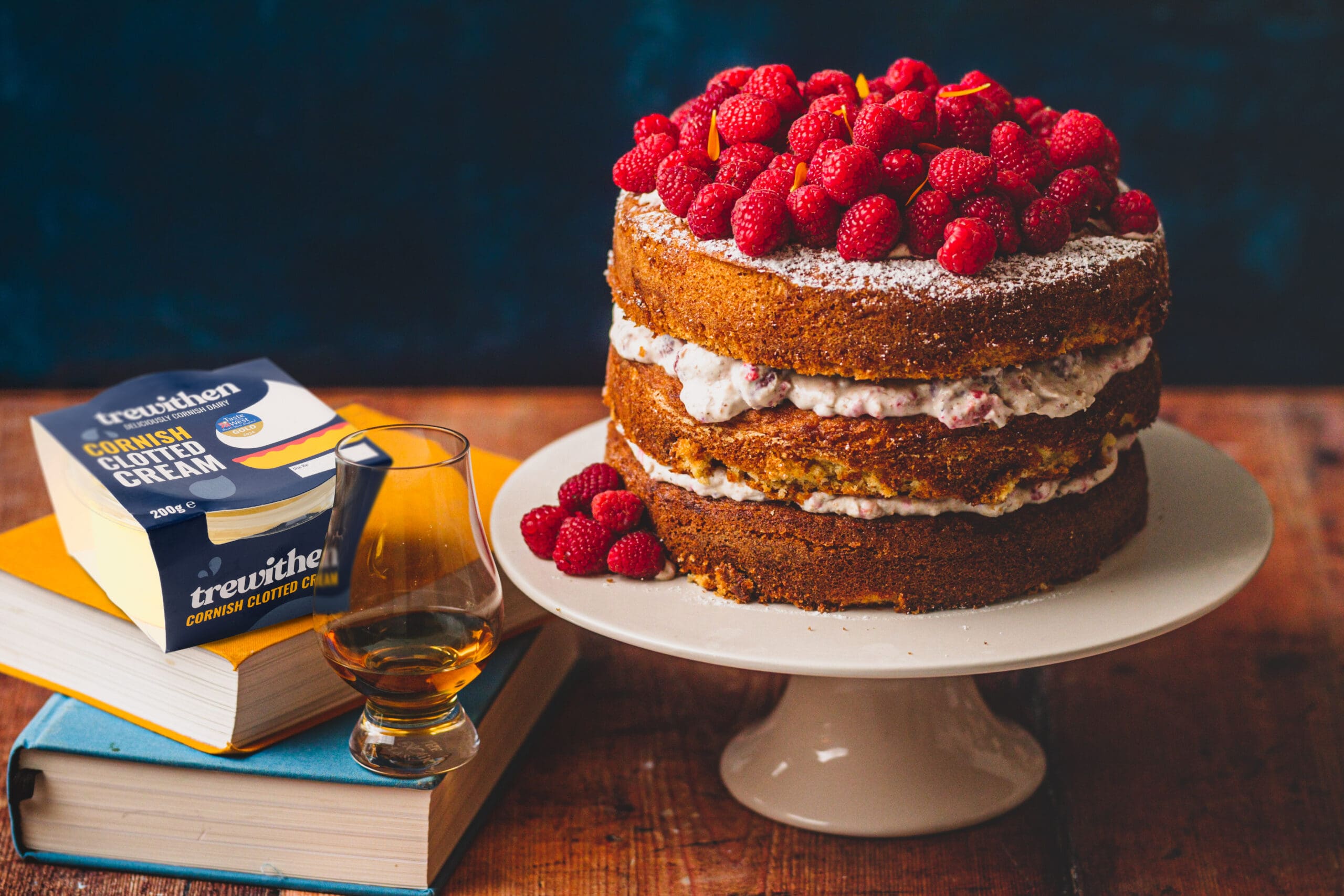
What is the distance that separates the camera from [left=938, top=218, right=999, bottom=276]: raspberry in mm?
1368

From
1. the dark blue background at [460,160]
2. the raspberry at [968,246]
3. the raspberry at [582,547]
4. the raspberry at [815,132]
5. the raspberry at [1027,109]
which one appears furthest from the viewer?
the dark blue background at [460,160]

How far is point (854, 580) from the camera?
1533 millimetres

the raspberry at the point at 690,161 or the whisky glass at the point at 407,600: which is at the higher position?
the raspberry at the point at 690,161

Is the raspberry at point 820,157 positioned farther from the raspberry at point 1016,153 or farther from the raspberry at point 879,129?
the raspberry at point 1016,153

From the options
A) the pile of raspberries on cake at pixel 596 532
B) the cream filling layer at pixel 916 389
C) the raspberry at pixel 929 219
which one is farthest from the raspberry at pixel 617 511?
the raspberry at pixel 929 219

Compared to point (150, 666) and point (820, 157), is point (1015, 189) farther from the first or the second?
point (150, 666)

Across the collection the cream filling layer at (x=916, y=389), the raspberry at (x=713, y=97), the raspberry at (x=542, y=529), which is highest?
the raspberry at (x=713, y=97)

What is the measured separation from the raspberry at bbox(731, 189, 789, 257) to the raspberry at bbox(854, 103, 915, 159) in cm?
12

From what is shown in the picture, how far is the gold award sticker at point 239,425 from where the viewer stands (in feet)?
5.58

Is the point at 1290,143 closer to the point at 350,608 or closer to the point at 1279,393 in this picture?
the point at 1279,393

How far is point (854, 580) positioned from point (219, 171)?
207 centimetres

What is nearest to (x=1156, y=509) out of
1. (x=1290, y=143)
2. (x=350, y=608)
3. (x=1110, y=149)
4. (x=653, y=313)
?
(x=1110, y=149)

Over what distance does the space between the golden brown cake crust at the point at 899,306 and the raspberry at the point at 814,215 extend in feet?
0.06

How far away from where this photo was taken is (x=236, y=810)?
1.53 m
